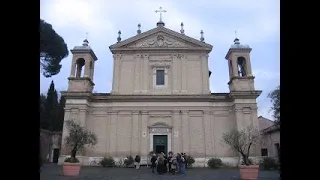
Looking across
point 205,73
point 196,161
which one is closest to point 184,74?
point 205,73

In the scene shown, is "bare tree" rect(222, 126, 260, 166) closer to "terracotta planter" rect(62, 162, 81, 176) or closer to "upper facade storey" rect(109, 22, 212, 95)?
"upper facade storey" rect(109, 22, 212, 95)

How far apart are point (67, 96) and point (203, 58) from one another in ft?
41.3

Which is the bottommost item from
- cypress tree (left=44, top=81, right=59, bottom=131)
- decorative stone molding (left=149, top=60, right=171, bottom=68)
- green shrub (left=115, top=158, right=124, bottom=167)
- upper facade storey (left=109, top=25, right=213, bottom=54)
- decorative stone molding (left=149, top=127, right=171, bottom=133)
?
green shrub (left=115, top=158, right=124, bottom=167)

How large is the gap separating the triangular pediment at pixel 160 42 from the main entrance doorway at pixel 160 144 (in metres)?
8.23

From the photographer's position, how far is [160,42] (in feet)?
95.4

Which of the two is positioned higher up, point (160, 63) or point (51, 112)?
point (160, 63)

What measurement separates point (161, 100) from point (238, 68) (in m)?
7.77

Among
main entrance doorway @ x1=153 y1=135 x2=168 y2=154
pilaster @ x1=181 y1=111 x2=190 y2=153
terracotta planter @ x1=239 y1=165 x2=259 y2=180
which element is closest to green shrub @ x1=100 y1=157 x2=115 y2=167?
main entrance doorway @ x1=153 y1=135 x2=168 y2=154

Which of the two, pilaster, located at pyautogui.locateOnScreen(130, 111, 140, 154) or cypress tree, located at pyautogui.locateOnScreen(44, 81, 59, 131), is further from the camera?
cypress tree, located at pyautogui.locateOnScreen(44, 81, 59, 131)

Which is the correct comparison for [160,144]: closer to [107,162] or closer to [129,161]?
[129,161]

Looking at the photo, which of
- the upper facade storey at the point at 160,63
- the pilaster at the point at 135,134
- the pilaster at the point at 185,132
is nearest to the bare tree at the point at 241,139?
the pilaster at the point at 185,132

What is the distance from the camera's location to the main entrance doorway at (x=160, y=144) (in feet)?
86.2

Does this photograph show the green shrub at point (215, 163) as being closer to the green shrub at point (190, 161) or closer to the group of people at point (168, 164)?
the green shrub at point (190, 161)

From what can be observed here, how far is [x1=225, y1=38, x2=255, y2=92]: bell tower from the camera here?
27422mm
